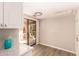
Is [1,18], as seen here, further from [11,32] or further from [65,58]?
[65,58]

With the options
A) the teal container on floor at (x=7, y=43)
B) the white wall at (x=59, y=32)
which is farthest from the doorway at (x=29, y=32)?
the teal container on floor at (x=7, y=43)

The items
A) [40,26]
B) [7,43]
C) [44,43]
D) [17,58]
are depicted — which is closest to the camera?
[17,58]

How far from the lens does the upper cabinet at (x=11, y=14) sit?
4.32 feet

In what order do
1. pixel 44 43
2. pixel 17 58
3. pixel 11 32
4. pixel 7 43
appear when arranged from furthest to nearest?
pixel 44 43 → pixel 11 32 → pixel 7 43 → pixel 17 58

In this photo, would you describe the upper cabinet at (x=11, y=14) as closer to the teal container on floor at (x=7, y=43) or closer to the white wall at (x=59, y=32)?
the teal container on floor at (x=7, y=43)

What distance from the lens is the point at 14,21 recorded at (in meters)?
1.35

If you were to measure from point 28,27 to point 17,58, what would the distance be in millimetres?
4276

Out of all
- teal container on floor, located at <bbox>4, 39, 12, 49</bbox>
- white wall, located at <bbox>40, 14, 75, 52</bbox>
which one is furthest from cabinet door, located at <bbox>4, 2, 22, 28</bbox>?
white wall, located at <bbox>40, 14, 75, 52</bbox>

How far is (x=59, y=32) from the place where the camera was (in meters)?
4.61

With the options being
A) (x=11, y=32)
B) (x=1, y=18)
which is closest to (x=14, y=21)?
(x=1, y=18)

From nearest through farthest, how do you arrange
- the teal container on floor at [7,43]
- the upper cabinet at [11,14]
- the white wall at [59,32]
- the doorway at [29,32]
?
the upper cabinet at [11,14], the teal container on floor at [7,43], the white wall at [59,32], the doorway at [29,32]

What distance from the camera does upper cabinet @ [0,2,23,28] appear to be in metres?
1.32

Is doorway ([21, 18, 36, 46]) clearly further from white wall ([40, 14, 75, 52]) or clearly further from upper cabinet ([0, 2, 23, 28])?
upper cabinet ([0, 2, 23, 28])

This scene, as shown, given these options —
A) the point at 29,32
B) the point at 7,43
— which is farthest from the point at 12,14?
the point at 29,32
